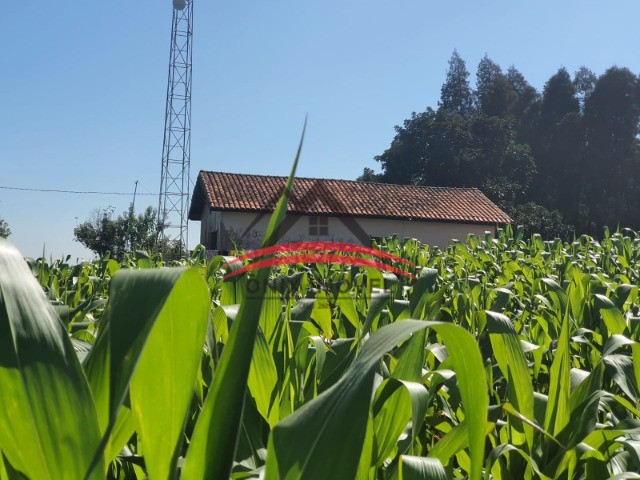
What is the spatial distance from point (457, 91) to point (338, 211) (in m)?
31.6

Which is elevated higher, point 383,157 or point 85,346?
point 383,157

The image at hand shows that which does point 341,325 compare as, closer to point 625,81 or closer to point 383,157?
point 383,157

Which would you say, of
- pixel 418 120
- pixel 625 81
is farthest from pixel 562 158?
pixel 418 120

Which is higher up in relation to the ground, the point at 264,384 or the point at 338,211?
the point at 338,211

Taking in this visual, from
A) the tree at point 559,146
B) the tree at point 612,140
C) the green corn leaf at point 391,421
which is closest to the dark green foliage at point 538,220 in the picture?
the tree at point 559,146

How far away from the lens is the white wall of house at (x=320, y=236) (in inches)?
952

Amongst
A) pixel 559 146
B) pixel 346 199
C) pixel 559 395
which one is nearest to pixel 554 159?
pixel 559 146

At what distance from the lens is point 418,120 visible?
43.9 metres

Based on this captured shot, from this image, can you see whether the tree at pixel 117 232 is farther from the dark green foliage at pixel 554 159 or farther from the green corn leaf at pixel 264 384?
the green corn leaf at pixel 264 384

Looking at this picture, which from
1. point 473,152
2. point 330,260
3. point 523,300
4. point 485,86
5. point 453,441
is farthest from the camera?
point 485,86

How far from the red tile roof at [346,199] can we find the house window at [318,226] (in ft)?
1.38

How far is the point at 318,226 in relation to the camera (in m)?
25.6

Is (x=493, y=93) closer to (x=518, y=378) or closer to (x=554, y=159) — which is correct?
(x=554, y=159)

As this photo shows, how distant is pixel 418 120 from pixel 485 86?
12.4m
